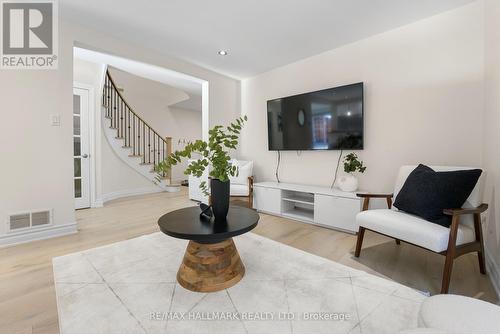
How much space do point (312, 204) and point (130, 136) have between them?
5074 mm

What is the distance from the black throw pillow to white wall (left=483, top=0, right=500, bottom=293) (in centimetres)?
29

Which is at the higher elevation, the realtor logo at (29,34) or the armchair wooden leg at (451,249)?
the realtor logo at (29,34)

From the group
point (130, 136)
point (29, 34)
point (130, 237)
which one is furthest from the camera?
point (130, 136)

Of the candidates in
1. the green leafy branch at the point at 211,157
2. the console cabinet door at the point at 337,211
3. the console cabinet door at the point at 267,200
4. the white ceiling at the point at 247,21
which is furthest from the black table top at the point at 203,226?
the white ceiling at the point at 247,21

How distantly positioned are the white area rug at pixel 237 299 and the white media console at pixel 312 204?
37.1 inches

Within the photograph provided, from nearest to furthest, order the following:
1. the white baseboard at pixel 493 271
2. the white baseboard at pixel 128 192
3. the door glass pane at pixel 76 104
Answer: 1. the white baseboard at pixel 493 271
2. the door glass pane at pixel 76 104
3. the white baseboard at pixel 128 192

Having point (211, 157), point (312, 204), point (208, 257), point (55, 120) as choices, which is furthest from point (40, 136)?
point (312, 204)

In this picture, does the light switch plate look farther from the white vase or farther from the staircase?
the white vase

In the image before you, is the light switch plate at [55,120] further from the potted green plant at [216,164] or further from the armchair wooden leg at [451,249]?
the armchair wooden leg at [451,249]

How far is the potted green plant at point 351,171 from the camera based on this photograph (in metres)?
→ 3.01

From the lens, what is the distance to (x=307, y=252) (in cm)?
226

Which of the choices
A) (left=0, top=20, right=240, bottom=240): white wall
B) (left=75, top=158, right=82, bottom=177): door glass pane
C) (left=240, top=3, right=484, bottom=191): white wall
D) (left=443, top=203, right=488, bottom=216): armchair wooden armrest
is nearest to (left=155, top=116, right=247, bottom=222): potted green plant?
(left=443, top=203, right=488, bottom=216): armchair wooden armrest

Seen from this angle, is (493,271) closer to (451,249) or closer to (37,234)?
(451,249)

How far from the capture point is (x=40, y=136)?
2.57 meters
